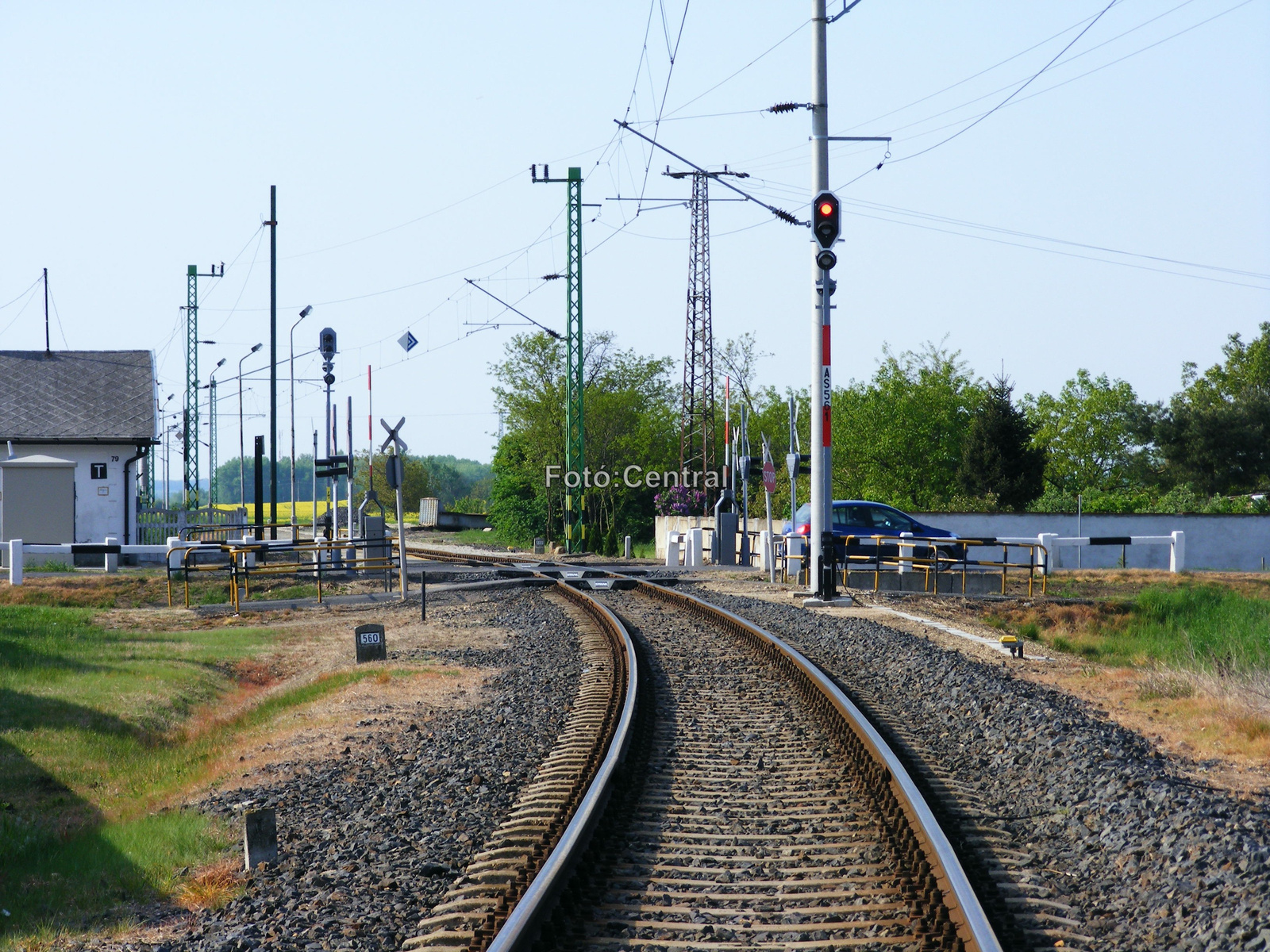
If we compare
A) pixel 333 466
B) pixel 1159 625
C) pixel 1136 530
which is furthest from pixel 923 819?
pixel 1136 530

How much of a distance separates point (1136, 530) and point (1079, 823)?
101 feet

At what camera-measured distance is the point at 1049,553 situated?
25.5 metres

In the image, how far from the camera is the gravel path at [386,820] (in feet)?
17.0

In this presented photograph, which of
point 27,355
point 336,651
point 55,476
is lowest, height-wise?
point 336,651

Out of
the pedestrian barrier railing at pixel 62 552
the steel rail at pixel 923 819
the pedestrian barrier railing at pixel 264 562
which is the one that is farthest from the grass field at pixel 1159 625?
the pedestrian barrier railing at pixel 62 552

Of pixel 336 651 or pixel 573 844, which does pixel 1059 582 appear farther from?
pixel 573 844

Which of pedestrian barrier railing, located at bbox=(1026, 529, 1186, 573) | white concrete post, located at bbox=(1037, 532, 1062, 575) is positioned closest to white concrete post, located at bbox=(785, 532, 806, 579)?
pedestrian barrier railing, located at bbox=(1026, 529, 1186, 573)

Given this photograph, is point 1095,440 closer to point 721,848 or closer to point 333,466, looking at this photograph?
point 333,466

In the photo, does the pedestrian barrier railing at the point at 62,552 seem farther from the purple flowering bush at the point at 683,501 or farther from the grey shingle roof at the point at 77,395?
the purple flowering bush at the point at 683,501

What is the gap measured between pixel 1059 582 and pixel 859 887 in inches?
869

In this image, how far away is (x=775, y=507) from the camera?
180 ft

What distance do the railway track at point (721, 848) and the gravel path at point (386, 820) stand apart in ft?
0.72

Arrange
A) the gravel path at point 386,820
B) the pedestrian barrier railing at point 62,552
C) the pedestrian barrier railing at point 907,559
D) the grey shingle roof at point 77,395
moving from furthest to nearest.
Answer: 1. the grey shingle roof at point 77,395
2. the pedestrian barrier railing at point 62,552
3. the pedestrian barrier railing at point 907,559
4. the gravel path at point 386,820

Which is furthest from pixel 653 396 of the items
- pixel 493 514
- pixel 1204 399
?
pixel 1204 399
